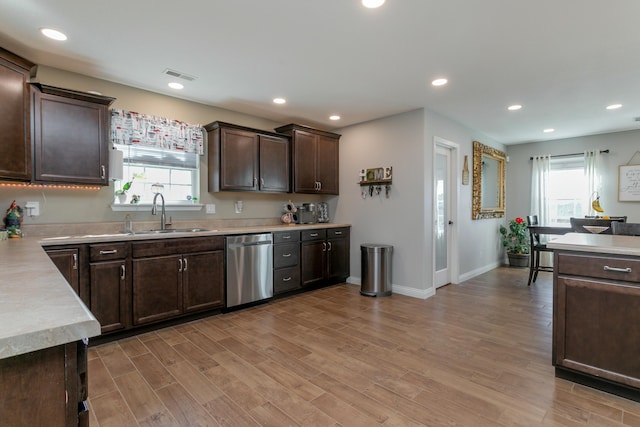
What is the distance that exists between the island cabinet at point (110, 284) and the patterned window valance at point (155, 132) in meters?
1.22

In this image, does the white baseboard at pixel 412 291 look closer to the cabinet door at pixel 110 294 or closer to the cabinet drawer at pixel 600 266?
the cabinet drawer at pixel 600 266

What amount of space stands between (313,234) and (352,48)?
2.57 metres

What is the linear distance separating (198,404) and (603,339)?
2.64m

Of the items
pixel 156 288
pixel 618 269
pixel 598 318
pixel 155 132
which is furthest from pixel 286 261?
pixel 618 269

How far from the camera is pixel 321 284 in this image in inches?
190

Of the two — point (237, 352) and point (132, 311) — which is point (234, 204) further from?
point (237, 352)

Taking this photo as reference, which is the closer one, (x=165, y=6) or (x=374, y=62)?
(x=165, y=6)

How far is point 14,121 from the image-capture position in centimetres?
259

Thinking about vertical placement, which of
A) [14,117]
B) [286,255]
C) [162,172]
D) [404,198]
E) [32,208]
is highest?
[14,117]

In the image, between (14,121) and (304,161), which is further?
(304,161)

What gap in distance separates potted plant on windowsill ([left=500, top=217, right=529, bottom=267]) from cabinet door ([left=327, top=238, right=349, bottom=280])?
3.52 meters

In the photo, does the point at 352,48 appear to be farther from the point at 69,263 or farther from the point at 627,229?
the point at 627,229

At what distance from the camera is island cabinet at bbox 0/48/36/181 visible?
2.52 m

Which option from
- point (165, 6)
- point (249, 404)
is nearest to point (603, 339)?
point (249, 404)
